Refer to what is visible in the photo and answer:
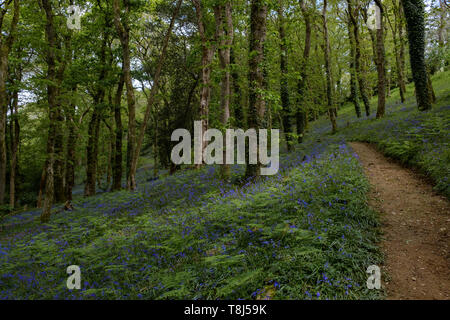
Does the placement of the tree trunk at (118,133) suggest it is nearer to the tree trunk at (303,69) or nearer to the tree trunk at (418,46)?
the tree trunk at (303,69)

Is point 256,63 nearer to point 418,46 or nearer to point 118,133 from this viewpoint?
point 418,46

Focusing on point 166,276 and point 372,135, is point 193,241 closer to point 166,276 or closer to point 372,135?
point 166,276

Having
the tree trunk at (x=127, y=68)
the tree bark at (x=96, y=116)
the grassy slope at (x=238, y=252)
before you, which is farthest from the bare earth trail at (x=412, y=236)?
the tree bark at (x=96, y=116)

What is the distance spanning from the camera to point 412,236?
5152 mm

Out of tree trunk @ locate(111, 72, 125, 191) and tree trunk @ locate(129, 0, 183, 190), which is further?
tree trunk @ locate(111, 72, 125, 191)

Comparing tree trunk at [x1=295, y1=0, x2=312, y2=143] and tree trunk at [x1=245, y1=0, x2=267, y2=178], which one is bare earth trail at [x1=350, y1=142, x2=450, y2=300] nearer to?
tree trunk at [x1=245, y1=0, x2=267, y2=178]

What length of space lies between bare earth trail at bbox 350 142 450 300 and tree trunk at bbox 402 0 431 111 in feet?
26.7

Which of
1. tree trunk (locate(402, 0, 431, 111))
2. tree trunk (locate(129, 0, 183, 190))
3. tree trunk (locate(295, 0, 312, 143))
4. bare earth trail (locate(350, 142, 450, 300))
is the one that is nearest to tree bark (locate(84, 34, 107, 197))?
tree trunk (locate(129, 0, 183, 190))

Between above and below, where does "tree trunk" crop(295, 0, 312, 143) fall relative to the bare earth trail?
above

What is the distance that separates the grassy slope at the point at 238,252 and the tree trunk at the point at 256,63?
252 cm

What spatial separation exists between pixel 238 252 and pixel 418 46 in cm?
1612

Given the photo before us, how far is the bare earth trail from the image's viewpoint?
388 centimetres

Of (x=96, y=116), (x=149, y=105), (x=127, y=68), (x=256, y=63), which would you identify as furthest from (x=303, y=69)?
(x=96, y=116)

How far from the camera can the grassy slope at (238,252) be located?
3.91 m
